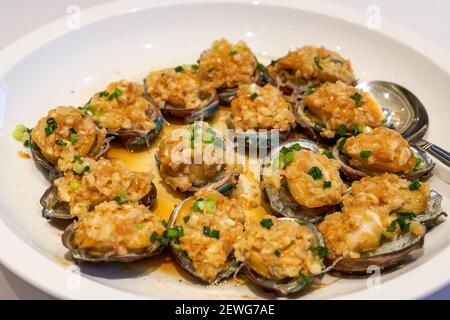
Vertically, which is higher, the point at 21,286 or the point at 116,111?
the point at 116,111

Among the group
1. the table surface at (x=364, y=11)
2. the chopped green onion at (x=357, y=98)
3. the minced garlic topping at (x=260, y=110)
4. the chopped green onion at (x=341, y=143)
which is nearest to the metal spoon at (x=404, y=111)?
the chopped green onion at (x=357, y=98)

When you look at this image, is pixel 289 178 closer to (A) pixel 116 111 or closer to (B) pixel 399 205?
(B) pixel 399 205

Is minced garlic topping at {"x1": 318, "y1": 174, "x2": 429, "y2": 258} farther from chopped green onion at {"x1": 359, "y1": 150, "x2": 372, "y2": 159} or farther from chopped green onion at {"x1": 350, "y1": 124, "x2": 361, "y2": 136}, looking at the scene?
chopped green onion at {"x1": 350, "y1": 124, "x2": 361, "y2": 136}

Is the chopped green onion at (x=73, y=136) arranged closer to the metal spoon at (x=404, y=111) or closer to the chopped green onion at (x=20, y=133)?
the chopped green onion at (x=20, y=133)

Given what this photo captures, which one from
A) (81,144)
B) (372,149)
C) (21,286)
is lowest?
(21,286)

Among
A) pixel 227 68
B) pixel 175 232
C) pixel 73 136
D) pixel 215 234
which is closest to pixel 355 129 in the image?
pixel 227 68

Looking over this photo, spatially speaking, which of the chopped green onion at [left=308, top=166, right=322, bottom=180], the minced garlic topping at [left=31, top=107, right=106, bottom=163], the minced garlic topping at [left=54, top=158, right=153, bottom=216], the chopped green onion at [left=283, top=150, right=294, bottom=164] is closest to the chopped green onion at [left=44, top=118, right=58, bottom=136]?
the minced garlic topping at [left=31, top=107, right=106, bottom=163]

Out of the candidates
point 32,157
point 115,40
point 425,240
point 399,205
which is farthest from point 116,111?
point 425,240

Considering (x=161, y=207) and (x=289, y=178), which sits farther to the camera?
(x=161, y=207)
